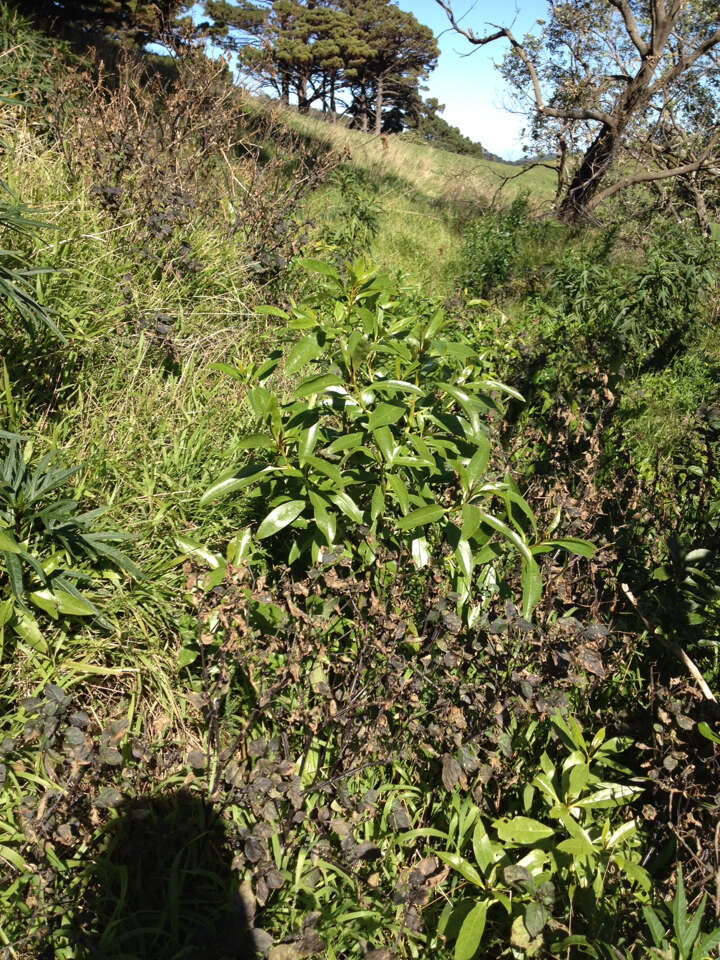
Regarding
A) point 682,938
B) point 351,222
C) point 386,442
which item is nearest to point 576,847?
point 682,938

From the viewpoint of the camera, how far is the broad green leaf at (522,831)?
1682 mm

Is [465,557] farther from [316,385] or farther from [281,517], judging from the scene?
[316,385]

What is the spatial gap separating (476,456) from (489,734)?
0.85 metres

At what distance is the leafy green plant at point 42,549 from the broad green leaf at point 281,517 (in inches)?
20.2

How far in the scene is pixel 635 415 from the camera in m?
3.76

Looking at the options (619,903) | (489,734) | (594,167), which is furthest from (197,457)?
(594,167)

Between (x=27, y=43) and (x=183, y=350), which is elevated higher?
(x=27, y=43)

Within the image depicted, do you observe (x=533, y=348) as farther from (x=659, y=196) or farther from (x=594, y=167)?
(x=659, y=196)

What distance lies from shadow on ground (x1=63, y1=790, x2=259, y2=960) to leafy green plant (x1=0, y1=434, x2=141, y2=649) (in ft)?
2.01

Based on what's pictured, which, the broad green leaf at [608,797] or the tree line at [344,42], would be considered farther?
the tree line at [344,42]

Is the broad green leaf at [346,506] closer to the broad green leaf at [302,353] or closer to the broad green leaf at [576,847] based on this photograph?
the broad green leaf at [302,353]

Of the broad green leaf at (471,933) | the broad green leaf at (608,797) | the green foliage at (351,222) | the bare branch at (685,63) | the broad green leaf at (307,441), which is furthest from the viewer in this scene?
the bare branch at (685,63)

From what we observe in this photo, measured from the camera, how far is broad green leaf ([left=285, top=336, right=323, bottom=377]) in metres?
2.08

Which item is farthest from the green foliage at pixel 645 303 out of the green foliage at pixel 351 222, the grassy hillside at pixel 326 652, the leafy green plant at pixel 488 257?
the green foliage at pixel 351 222
